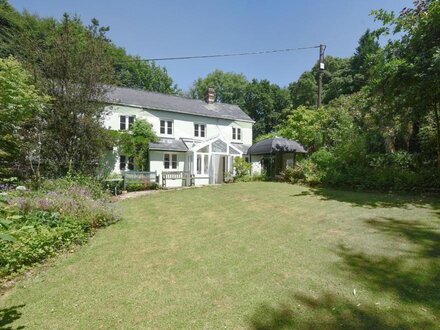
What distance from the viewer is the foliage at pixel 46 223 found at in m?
5.33

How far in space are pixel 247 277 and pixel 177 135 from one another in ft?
61.2

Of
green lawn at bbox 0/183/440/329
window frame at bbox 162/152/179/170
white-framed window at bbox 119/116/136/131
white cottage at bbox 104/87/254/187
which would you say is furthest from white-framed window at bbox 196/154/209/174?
green lawn at bbox 0/183/440/329

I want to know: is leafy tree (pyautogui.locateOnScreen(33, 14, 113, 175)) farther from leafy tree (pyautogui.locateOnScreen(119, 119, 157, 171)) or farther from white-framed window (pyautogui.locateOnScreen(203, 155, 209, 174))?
white-framed window (pyautogui.locateOnScreen(203, 155, 209, 174))

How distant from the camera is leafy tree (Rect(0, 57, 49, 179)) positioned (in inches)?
388

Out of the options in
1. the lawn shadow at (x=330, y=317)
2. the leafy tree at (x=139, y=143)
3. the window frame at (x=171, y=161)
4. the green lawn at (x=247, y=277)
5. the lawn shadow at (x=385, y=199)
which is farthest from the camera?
the window frame at (x=171, y=161)

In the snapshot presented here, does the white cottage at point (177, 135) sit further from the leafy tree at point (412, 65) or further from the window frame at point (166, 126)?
the leafy tree at point (412, 65)

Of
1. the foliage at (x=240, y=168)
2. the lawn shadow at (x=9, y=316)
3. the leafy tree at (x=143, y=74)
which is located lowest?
the lawn shadow at (x=9, y=316)

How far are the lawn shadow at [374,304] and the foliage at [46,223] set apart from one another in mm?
4702

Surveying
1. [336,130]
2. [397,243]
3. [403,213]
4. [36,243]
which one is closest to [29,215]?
[36,243]

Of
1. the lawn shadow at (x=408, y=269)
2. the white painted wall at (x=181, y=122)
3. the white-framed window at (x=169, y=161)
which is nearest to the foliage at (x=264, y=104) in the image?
the white painted wall at (x=181, y=122)

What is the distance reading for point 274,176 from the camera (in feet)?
67.9

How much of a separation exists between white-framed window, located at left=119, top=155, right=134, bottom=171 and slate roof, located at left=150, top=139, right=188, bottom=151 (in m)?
1.99

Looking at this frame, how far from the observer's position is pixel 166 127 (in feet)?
71.4

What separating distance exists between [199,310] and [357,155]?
14.9 m
